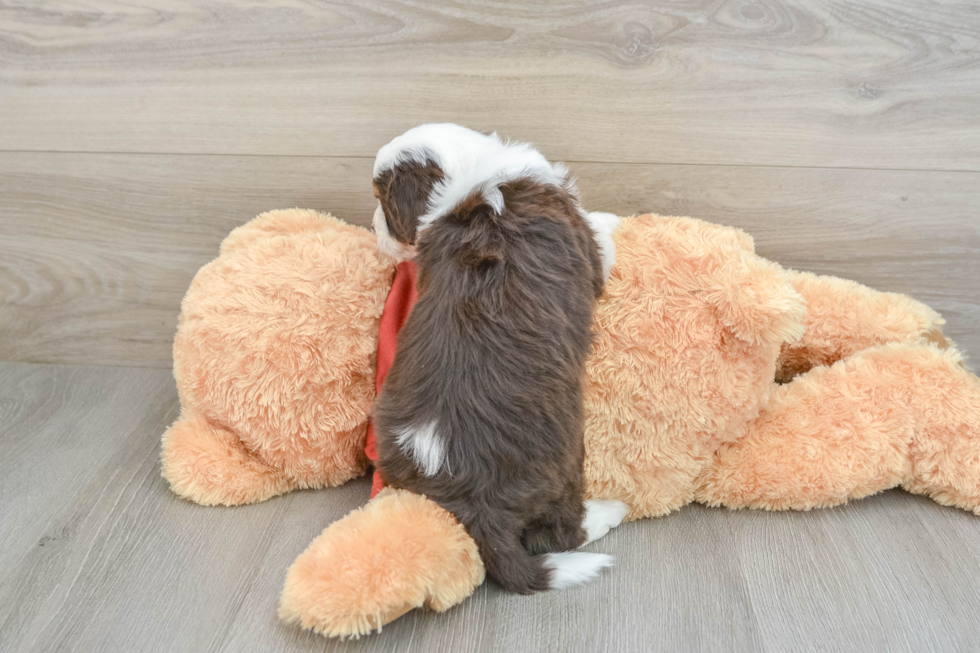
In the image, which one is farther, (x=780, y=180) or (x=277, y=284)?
(x=780, y=180)

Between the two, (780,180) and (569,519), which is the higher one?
(780,180)

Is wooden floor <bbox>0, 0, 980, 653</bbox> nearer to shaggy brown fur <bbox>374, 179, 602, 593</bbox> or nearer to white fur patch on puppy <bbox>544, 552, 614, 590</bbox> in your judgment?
white fur patch on puppy <bbox>544, 552, 614, 590</bbox>

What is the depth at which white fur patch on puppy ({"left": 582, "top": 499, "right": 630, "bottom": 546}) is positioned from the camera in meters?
0.84

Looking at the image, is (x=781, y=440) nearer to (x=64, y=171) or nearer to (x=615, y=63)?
(x=615, y=63)

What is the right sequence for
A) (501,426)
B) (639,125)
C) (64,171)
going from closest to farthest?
1. (501,426)
2. (639,125)
3. (64,171)

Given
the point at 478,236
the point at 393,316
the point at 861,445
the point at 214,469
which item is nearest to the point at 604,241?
the point at 478,236

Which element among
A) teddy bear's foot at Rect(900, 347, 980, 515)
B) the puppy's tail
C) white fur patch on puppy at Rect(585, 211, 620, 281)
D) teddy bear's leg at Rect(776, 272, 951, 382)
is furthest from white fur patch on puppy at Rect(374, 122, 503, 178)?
teddy bear's foot at Rect(900, 347, 980, 515)

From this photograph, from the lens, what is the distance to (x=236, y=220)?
111 cm

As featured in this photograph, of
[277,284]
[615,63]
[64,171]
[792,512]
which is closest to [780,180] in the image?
[615,63]

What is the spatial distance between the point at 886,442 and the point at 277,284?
775mm

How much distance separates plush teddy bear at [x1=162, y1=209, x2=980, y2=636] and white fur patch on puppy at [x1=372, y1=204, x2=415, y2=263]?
3.0 inches

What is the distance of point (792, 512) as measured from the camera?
0.89 meters

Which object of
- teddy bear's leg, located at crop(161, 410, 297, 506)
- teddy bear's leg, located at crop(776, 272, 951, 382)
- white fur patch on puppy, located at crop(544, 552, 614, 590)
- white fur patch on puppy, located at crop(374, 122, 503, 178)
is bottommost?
teddy bear's leg, located at crop(161, 410, 297, 506)

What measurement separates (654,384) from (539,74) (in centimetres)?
45
